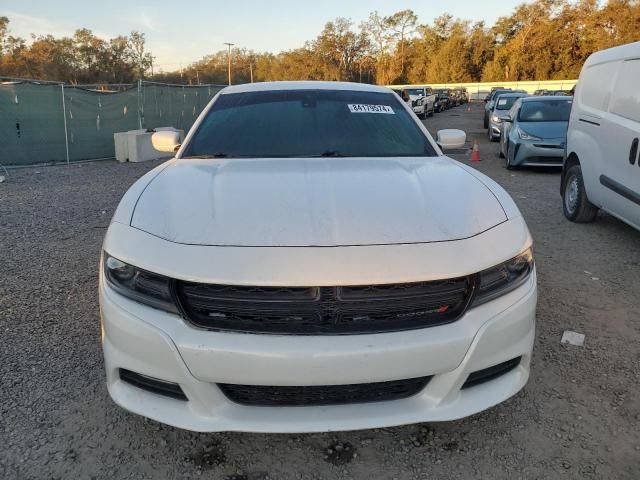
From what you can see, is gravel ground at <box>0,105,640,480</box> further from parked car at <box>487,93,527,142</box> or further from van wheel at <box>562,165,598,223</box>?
parked car at <box>487,93,527,142</box>

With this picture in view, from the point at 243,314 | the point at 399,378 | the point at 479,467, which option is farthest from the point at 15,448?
the point at 479,467

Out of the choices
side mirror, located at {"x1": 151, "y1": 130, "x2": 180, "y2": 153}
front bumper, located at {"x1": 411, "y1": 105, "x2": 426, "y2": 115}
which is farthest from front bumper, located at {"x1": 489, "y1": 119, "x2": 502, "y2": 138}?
side mirror, located at {"x1": 151, "y1": 130, "x2": 180, "y2": 153}

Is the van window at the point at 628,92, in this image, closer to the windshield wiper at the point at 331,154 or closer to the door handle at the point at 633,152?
the door handle at the point at 633,152

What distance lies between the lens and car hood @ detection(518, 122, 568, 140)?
1006cm

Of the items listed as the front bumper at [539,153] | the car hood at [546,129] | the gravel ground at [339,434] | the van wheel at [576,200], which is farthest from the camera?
the car hood at [546,129]

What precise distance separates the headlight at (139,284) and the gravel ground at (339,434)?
743 millimetres

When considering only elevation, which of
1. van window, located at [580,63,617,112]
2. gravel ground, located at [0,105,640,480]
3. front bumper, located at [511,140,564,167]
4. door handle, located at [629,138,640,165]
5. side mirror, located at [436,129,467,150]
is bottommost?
gravel ground, located at [0,105,640,480]

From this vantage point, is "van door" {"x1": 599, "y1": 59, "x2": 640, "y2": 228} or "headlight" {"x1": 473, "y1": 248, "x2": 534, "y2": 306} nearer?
"headlight" {"x1": 473, "y1": 248, "x2": 534, "y2": 306}

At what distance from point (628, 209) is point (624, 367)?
2340 mm

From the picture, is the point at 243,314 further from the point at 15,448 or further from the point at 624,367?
the point at 624,367

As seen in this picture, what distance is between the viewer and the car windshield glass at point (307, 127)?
3.17 metres

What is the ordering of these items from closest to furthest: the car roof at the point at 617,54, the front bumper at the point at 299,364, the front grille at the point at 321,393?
the front bumper at the point at 299,364 < the front grille at the point at 321,393 < the car roof at the point at 617,54

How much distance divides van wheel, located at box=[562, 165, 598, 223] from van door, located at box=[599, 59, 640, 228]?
0.64 meters

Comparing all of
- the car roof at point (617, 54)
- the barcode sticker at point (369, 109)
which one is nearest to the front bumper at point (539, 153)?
the car roof at point (617, 54)
